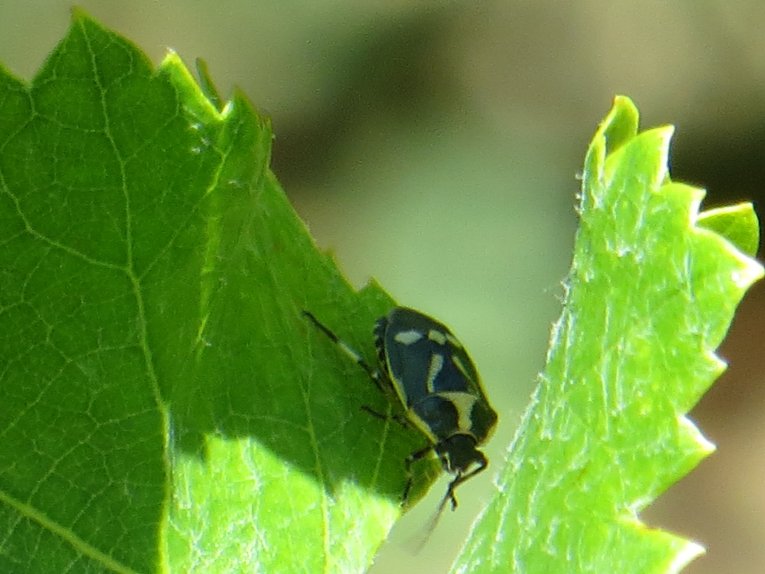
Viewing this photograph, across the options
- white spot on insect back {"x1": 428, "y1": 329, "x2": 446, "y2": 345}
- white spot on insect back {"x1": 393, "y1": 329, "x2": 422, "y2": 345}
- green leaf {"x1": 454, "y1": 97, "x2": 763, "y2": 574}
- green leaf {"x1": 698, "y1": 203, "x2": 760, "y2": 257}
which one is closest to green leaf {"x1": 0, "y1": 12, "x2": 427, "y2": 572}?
A: green leaf {"x1": 454, "y1": 97, "x2": 763, "y2": 574}

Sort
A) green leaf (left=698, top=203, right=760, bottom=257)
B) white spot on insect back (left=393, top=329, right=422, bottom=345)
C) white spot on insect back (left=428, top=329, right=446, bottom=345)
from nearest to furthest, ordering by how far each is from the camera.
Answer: green leaf (left=698, top=203, right=760, bottom=257), white spot on insect back (left=393, top=329, right=422, bottom=345), white spot on insect back (left=428, top=329, right=446, bottom=345)

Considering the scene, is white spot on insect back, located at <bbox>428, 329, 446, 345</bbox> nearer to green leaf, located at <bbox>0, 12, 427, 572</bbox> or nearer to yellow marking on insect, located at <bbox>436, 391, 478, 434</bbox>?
yellow marking on insect, located at <bbox>436, 391, 478, 434</bbox>

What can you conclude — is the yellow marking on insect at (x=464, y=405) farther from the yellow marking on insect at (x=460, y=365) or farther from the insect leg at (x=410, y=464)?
the insect leg at (x=410, y=464)

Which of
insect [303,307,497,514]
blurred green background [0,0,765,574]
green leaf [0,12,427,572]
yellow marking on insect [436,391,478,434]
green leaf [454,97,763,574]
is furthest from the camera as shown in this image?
blurred green background [0,0,765,574]

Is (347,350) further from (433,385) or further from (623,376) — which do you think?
(623,376)

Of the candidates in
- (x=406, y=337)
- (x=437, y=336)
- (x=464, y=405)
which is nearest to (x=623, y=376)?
(x=406, y=337)

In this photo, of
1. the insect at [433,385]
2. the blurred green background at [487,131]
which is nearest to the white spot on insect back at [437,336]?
the insect at [433,385]
